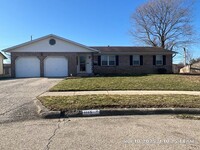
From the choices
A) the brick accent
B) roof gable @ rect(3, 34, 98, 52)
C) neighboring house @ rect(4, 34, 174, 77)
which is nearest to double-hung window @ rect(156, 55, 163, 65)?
the brick accent

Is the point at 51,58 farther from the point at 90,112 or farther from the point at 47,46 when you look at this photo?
the point at 90,112

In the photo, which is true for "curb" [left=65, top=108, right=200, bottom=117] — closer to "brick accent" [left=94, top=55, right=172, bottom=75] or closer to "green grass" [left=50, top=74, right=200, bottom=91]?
"green grass" [left=50, top=74, right=200, bottom=91]

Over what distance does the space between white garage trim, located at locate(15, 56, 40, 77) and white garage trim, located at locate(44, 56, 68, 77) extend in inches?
37.4

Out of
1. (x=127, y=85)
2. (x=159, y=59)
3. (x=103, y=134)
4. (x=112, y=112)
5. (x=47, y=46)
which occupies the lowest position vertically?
(x=103, y=134)

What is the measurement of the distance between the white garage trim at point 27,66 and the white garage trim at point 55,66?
95 centimetres

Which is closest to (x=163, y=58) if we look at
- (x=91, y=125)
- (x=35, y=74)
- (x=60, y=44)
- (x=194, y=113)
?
(x=60, y=44)

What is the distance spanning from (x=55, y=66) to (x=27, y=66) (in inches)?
117

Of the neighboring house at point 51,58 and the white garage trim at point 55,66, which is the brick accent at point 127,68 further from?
the white garage trim at point 55,66

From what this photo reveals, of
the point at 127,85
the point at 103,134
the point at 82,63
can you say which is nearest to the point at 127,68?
the point at 82,63

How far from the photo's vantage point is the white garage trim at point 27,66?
23.0 m

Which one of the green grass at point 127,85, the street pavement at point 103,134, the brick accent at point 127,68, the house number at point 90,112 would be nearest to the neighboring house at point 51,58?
the brick accent at point 127,68

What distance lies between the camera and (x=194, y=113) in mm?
6988

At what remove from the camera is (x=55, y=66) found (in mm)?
23344

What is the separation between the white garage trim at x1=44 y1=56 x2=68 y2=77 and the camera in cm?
2320
